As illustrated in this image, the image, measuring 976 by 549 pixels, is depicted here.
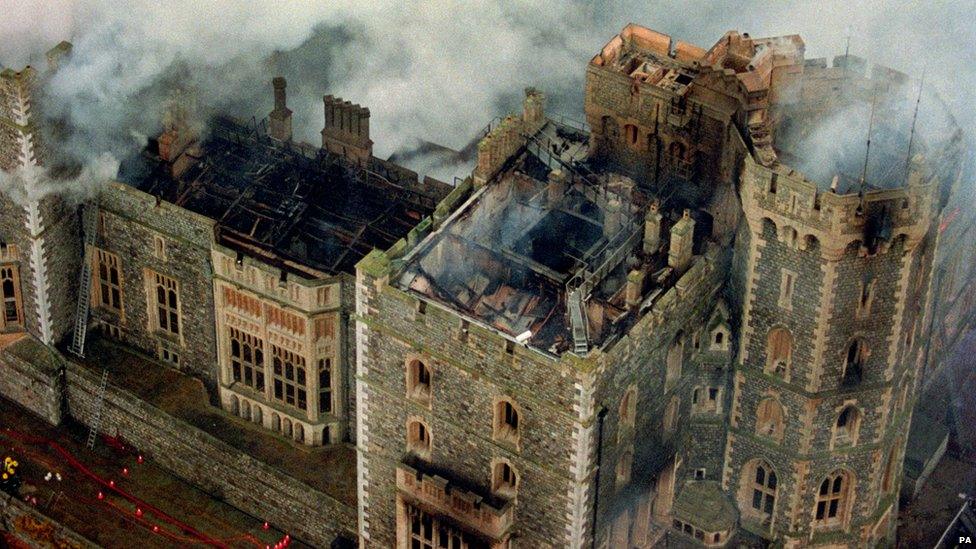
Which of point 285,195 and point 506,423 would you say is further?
point 285,195

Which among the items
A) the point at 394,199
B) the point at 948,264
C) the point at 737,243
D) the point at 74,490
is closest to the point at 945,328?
the point at 948,264

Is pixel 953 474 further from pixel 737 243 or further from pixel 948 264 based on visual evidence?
pixel 737 243

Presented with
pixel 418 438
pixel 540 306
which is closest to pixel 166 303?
pixel 418 438

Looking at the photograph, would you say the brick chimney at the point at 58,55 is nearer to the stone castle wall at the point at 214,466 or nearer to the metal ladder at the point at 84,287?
the metal ladder at the point at 84,287

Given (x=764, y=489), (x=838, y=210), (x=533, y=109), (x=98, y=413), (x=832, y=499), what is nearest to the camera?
(x=838, y=210)

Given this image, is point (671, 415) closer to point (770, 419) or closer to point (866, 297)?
point (770, 419)

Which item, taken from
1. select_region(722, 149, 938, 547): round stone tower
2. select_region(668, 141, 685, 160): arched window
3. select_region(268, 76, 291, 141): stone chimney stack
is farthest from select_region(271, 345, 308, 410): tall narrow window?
select_region(722, 149, 938, 547): round stone tower
